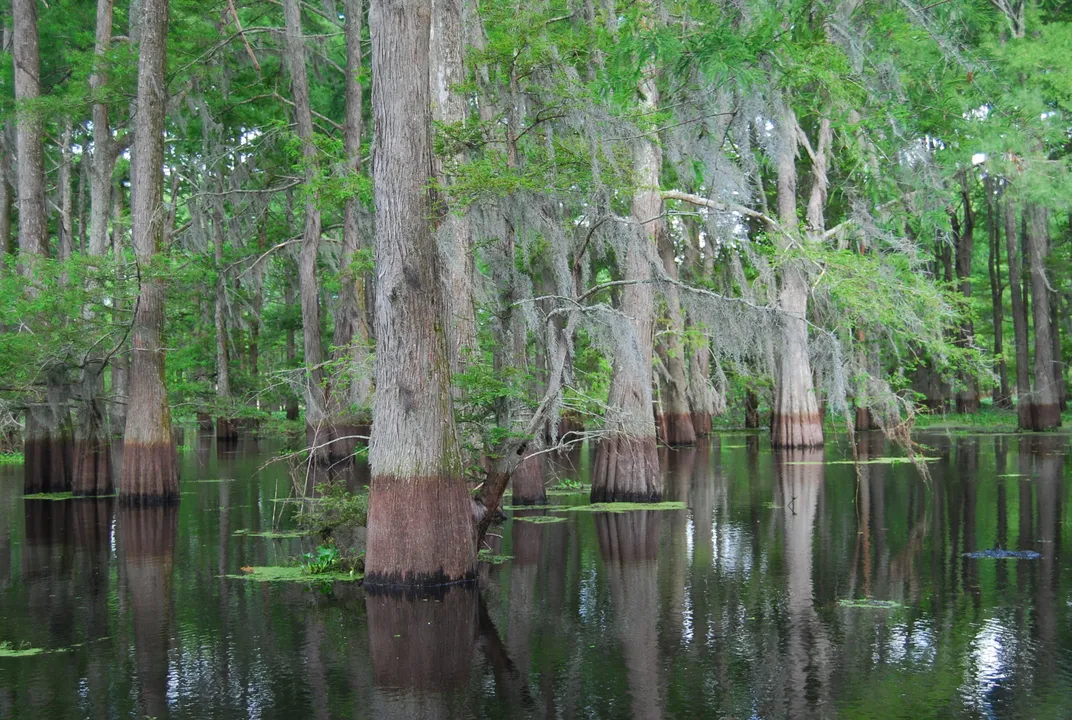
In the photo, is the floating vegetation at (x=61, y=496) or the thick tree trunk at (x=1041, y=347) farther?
the thick tree trunk at (x=1041, y=347)

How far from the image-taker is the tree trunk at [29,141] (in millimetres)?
20297

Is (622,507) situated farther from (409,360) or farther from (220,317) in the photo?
(220,317)

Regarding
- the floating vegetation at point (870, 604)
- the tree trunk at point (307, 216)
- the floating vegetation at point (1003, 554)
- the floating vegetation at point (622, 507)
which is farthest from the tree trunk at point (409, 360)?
the tree trunk at point (307, 216)

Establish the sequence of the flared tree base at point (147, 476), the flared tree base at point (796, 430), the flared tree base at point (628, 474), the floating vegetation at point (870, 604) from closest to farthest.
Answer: the floating vegetation at point (870, 604) → the flared tree base at point (628, 474) → the flared tree base at point (147, 476) → the flared tree base at point (796, 430)

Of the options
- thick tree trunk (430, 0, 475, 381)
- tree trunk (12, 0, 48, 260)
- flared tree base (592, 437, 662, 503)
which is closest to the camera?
thick tree trunk (430, 0, 475, 381)

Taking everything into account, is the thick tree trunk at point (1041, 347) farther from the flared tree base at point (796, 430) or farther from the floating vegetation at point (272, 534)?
the floating vegetation at point (272, 534)

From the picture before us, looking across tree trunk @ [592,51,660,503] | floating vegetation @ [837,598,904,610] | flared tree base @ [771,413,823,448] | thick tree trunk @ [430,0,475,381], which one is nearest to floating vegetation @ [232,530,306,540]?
thick tree trunk @ [430,0,475,381]

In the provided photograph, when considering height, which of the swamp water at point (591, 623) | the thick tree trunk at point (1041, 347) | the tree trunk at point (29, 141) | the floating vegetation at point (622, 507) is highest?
the tree trunk at point (29, 141)

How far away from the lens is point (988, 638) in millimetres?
7559

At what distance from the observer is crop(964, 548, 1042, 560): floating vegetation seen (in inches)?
424

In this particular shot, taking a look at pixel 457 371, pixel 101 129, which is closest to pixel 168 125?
pixel 101 129

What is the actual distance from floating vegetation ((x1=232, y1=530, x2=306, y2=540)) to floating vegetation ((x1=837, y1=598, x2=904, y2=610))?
716 centimetres

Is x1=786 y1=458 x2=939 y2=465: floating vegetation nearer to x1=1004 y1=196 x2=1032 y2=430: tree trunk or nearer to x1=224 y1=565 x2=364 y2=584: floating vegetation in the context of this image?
x1=1004 y1=196 x2=1032 y2=430: tree trunk

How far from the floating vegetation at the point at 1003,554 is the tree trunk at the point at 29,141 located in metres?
16.5
